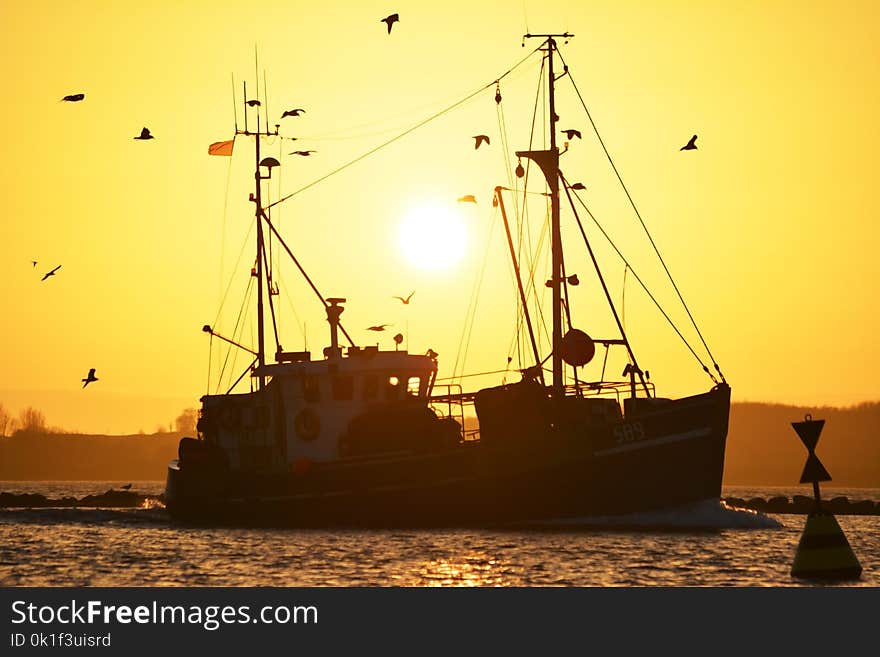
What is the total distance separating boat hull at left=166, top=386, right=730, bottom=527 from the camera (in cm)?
4531

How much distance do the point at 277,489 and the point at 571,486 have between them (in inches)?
445

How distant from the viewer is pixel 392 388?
48594 mm

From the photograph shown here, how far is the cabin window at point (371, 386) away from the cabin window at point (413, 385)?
3.88ft

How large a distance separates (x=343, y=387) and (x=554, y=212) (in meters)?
9.98

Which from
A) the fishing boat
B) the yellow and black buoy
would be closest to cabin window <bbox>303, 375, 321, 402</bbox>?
the fishing boat

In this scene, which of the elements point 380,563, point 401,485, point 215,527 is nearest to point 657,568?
point 380,563

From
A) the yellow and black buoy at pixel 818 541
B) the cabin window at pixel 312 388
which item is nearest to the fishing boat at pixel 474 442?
the cabin window at pixel 312 388

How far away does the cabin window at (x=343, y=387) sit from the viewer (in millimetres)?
48531

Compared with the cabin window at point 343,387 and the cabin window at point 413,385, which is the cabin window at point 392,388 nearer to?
the cabin window at point 413,385

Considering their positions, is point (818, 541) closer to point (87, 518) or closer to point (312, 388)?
point (312, 388)
